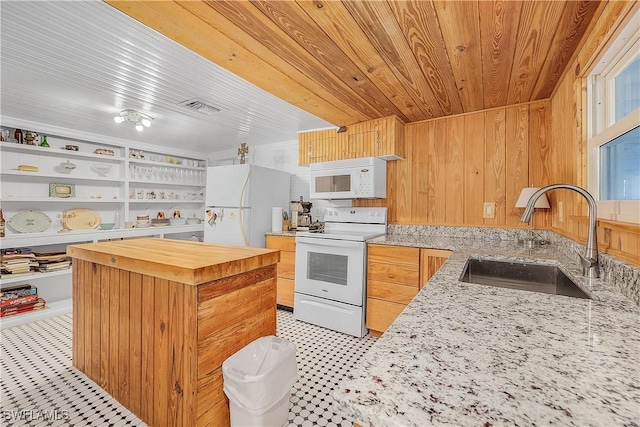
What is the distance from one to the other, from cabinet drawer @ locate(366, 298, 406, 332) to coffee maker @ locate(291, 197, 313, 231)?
4.40ft

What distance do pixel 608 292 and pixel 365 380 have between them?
1.06 m

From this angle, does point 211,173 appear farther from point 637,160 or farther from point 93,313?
point 637,160

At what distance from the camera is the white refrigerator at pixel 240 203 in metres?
3.31

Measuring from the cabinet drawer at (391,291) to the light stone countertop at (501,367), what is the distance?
156 centimetres

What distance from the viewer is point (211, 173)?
12.0 feet

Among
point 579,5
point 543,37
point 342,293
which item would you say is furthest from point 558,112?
point 342,293

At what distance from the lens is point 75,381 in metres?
1.90

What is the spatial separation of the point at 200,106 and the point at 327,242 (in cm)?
185

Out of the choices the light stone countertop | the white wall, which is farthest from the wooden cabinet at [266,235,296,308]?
the light stone countertop

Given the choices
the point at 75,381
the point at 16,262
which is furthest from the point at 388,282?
the point at 16,262

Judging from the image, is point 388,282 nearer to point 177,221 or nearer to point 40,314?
point 40,314

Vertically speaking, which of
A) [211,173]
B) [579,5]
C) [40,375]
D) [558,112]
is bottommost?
[40,375]

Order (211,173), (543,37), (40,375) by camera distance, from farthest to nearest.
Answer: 1. (211,173)
2. (40,375)
3. (543,37)

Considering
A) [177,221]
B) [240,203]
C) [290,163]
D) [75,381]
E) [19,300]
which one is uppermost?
[290,163]
